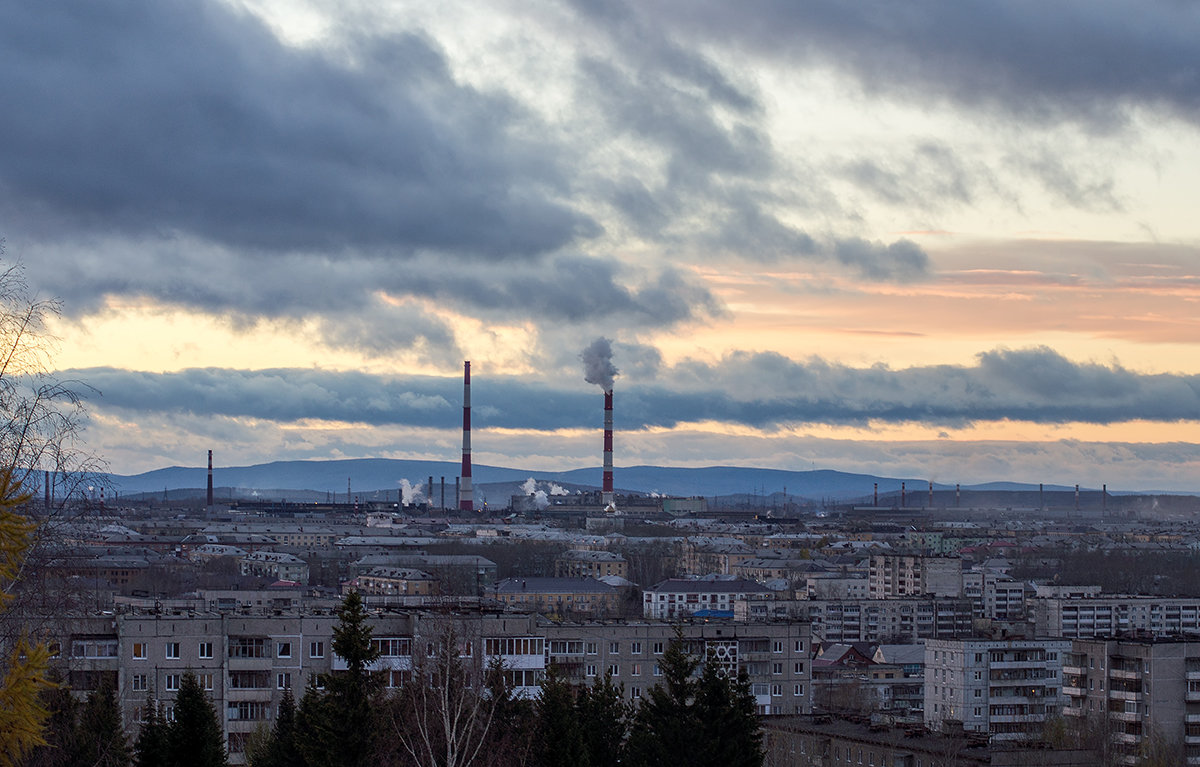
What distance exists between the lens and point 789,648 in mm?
36250

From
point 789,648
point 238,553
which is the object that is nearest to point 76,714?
point 789,648

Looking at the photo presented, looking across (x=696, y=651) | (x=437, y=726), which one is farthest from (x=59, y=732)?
(x=696, y=651)

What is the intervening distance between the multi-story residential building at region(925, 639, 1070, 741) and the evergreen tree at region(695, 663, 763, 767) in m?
21.7

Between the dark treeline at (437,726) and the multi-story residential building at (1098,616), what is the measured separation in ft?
138

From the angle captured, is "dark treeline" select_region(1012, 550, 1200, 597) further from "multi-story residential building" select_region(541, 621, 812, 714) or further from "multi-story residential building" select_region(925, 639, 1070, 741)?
"multi-story residential building" select_region(541, 621, 812, 714)

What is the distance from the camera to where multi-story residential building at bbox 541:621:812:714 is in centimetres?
3409

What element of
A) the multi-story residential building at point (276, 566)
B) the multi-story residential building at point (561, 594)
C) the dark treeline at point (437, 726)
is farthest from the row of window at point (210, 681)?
the multi-story residential building at point (276, 566)

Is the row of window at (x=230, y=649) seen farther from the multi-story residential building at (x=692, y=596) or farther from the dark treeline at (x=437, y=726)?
the multi-story residential building at (x=692, y=596)

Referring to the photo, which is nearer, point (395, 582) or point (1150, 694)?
point (1150, 694)

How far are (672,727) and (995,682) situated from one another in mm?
23922

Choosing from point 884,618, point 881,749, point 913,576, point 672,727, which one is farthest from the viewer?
point 913,576

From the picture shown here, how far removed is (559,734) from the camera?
2167 centimetres

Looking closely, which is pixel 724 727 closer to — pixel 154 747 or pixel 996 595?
pixel 154 747

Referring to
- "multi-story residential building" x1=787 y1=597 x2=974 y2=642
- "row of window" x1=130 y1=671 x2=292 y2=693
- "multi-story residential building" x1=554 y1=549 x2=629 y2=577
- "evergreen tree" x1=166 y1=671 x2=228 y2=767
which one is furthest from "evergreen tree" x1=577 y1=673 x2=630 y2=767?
"multi-story residential building" x1=554 y1=549 x2=629 y2=577
